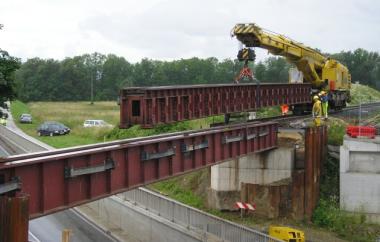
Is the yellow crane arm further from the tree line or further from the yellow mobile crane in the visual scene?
the tree line

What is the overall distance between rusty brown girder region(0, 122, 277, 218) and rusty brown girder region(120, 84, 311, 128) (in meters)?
1.39

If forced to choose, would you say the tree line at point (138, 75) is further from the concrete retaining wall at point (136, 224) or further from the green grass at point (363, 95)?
the concrete retaining wall at point (136, 224)

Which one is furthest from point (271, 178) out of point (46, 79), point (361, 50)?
point (361, 50)

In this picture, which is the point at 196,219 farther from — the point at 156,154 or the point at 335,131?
the point at 335,131

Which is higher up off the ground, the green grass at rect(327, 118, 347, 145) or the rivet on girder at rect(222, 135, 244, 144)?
the rivet on girder at rect(222, 135, 244, 144)

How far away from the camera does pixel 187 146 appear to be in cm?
1977

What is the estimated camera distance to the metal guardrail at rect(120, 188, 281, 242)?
827 inches

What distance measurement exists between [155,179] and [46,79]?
121 m

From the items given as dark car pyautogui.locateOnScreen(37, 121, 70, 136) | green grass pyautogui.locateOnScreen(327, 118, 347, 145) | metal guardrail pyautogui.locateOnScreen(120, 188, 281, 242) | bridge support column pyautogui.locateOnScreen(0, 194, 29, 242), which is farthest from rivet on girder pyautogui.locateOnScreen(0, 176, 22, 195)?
dark car pyautogui.locateOnScreen(37, 121, 70, 136)

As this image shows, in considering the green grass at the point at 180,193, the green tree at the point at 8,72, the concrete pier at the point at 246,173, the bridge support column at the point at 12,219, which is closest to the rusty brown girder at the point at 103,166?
the bridge support column at the point at 12,219

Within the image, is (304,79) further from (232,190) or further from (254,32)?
(232,190)

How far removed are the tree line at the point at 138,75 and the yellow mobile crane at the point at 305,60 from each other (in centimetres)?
8083

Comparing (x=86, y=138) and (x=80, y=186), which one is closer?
(x=80, y=186)

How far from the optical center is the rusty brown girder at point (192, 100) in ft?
63.3
